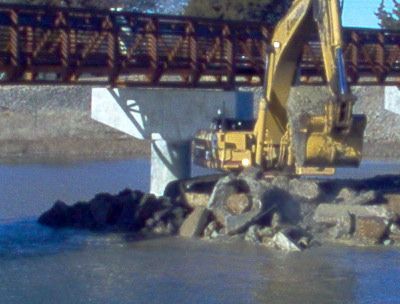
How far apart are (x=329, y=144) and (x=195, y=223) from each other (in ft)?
11.6

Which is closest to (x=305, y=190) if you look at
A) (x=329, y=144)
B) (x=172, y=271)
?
(x=329, y=144)

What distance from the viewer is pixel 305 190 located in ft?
104

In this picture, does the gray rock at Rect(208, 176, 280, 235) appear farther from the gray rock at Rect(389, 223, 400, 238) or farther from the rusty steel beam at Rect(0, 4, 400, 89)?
the rusty steel beam at Rect(0, 4, 400, 89)

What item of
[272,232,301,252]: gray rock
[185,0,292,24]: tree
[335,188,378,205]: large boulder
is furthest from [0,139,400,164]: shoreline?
[272,232,301,252]: gray rock

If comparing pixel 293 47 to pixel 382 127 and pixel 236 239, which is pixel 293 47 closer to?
pixel 236 239

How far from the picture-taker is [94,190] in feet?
135

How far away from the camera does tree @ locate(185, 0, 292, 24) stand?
64.8 meters

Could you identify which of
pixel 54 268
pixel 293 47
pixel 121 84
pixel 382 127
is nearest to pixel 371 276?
pixel 54 268

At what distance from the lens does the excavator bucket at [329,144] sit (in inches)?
1161

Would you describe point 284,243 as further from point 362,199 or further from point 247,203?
point 362,199

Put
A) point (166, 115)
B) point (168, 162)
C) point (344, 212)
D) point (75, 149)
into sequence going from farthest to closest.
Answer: point (75, 149)
point (168, 162)
point (166, 115)
point (344, 212)

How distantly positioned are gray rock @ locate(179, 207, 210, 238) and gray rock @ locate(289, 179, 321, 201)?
6.90 feet

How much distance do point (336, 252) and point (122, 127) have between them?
34.4 feet

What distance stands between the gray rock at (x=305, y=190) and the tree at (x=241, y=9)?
3247 cm
